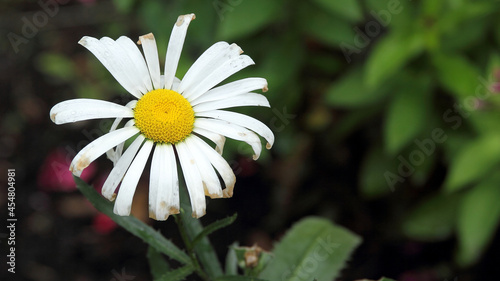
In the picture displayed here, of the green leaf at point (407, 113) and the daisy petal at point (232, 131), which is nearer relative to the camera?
the daisy petal at point (232, 131)

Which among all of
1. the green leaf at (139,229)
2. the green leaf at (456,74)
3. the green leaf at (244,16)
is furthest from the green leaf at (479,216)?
the green leaf at (139,229)

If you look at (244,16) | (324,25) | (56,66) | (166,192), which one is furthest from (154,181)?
(56,66)

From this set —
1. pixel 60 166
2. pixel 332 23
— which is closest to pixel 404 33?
pixel 332 23

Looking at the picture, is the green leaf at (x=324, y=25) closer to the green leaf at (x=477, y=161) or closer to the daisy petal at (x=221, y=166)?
the green leaf at (x=477, y=161)

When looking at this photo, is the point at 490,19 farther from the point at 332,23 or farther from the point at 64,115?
the point at 64,115

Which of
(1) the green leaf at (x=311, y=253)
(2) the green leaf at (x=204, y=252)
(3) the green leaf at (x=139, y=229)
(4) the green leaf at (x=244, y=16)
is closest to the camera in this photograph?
(3) the green leaf at (x=139, y=229)

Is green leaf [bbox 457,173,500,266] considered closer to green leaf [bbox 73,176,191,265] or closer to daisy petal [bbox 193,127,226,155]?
green leaf [bbox 73,176,191,265]
